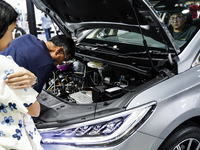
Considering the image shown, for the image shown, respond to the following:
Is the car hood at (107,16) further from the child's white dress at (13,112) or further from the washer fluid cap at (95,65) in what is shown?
the child's white dress at (13,112)

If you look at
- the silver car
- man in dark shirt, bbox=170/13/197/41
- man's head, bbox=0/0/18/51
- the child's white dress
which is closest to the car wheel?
the silver car

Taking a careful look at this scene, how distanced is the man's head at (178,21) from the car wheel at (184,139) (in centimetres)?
94

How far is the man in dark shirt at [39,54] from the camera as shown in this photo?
1.58 metres

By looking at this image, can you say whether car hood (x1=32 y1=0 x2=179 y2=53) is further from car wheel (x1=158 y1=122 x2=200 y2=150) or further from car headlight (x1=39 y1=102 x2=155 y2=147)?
car headlight (x1=39 y1=102 x2=155 y2=147)

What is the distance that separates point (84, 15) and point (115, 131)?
1543 mm

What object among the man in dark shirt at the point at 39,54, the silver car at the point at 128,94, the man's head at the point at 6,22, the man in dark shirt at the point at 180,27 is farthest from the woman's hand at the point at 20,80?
the man in dark shirt at the point at 180,27

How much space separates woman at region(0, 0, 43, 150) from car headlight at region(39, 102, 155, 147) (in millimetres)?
315

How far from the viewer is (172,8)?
79.6 inches

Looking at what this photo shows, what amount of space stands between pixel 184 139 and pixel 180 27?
42.2 inches

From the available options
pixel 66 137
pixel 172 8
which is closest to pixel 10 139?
pixel 66 137

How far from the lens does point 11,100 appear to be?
770mm

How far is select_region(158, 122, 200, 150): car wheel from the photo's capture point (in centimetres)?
135

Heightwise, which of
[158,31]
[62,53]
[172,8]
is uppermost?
[172,8]

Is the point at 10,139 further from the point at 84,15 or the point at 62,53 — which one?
the point at 84,15
